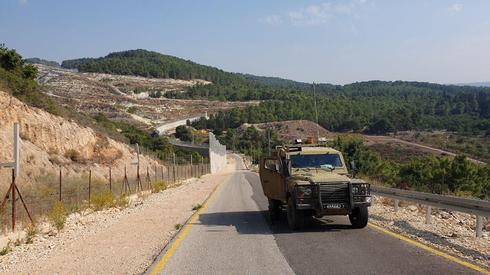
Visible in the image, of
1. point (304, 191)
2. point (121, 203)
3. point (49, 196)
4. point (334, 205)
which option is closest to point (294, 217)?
point (304, 191)

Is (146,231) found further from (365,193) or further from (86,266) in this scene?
(365,193)

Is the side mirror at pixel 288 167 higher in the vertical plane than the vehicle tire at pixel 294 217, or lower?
higher

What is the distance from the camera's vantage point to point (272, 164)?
16422mm

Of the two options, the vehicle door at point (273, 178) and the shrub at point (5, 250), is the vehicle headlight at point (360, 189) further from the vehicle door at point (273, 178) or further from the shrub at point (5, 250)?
the shrub at point (5, 250)

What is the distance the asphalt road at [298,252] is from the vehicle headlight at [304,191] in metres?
0.97

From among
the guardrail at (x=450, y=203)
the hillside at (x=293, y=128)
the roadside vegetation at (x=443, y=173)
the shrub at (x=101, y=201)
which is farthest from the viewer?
the hillside at (x=293, y=128)

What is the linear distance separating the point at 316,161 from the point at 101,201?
1013 centimetres

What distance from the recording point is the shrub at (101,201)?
21.6m

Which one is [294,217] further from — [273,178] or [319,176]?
[273,178]

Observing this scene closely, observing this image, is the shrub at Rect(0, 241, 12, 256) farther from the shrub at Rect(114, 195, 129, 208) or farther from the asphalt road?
the shrub at Rect(114, 195, 129, 208)

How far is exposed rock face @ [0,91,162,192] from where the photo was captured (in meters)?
29.4

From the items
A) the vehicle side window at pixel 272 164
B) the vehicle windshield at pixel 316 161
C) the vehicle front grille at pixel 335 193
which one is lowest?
the vehicle front grille at pixel 335 193

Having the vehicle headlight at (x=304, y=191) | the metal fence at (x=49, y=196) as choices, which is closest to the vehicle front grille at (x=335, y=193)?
the vehicle headlight at (x=304, y=191)

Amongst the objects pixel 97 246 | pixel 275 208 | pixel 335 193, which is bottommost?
pixel 97 246
